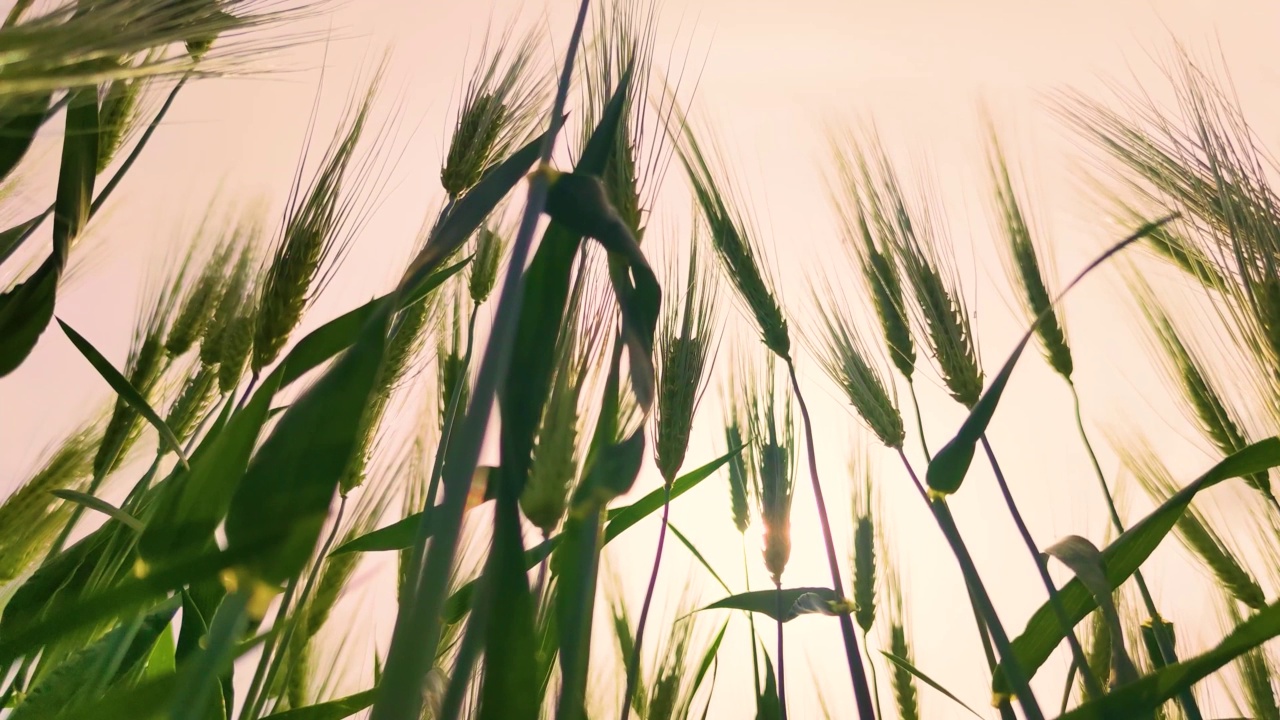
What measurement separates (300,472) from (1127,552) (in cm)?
40

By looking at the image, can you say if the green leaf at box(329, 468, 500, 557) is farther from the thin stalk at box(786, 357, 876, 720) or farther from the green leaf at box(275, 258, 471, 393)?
the thin stalk at box(786, 357, 876, 720)

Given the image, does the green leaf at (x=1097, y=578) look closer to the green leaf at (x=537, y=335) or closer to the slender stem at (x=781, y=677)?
the slender stem at (x=781, y=677)

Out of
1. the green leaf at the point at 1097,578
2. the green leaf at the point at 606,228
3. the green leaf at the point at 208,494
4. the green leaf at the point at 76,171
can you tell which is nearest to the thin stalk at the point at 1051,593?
the green leaf at the point at 1097,578

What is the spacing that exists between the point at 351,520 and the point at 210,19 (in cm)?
32

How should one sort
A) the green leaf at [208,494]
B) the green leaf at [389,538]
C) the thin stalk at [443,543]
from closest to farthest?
1. the thin stalk at [443,543]
2. the green leaf at [208,494]
3. the green leaf at [389,538]

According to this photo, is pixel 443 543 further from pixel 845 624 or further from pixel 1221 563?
pixel 1221 563

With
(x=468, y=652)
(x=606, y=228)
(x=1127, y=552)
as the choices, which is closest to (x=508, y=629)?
(x=468, y=652)

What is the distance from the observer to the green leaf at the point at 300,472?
0.68 ft

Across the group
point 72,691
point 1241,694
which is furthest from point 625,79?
point 1241,694

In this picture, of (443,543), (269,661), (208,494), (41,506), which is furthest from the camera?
(41,506)

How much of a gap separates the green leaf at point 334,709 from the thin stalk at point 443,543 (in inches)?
7.7

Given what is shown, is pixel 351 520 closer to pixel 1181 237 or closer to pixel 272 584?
pixel 272 584

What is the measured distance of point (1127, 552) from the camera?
400mm

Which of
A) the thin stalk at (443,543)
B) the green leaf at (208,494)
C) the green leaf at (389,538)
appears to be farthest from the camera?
the green leaf at (389,538)
